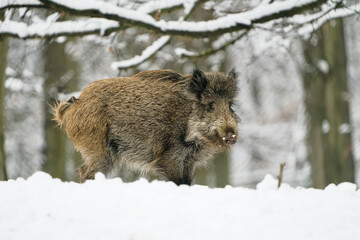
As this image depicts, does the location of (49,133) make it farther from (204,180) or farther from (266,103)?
(266,103)

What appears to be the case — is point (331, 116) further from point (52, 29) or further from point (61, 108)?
point (52, 29)

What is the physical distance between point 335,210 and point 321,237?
522 mm

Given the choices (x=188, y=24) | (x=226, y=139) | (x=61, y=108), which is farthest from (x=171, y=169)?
(x=188, y=24)

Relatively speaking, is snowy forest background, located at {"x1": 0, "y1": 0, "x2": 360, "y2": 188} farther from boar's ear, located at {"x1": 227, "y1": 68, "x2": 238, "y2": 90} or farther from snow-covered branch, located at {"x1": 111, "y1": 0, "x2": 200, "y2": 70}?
boar's ear, located at {"x1": 227, "y1": 68, "x2": 238, "y2": 90}

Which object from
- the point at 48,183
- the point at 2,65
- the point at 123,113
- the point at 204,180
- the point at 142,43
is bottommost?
the point at 204,180

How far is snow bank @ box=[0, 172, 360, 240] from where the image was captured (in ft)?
10.8

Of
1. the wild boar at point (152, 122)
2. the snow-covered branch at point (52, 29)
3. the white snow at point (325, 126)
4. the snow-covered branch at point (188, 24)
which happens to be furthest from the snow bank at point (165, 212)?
the white snow at point (325, 126)

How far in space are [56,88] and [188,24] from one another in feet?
20.4

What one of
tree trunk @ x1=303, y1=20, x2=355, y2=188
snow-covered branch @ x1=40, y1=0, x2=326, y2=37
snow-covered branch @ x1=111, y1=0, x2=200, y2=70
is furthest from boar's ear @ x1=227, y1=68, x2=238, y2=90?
tree trunk @ x1=303, y1=20, x2=355, y2=188

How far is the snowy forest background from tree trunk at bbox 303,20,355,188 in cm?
2

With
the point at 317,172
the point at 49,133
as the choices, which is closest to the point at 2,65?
the point at 49,133

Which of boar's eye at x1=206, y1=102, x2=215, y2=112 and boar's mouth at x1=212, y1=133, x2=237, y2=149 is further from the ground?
boar's eye at x1=206, y1=102, x2=215, y2=112

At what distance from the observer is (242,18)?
19.2ft

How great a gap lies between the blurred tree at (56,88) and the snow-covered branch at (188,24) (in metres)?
5.87
